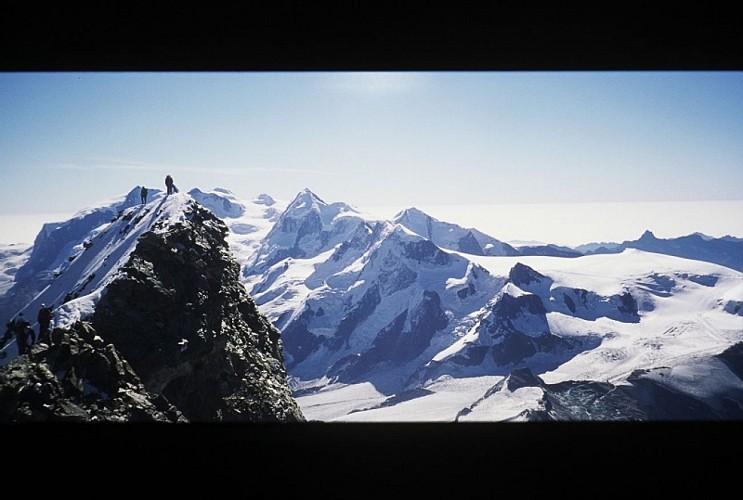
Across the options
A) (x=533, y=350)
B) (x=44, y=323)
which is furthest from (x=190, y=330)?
(x=533, y=350)

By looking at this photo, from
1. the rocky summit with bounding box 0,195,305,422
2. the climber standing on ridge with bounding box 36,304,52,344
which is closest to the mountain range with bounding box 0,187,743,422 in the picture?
the rocky summit with bounding box 0,195,305,422

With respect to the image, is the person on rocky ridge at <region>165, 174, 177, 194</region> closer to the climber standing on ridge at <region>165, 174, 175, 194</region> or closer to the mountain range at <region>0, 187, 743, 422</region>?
the climber standing on ridge at <region>165, 174, 175, 194</region>

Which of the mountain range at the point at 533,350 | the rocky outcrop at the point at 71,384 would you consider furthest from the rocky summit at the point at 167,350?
the mountain range at the point at 533,350

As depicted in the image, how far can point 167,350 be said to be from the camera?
81.4ft

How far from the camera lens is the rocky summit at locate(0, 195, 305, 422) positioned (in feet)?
40.0

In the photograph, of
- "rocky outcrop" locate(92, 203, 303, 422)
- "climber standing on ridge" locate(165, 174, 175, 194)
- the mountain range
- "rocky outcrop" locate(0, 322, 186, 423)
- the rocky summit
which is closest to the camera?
"rocky outcrop" locate(0, 322, 186, 423)

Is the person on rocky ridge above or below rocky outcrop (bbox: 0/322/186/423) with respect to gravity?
above

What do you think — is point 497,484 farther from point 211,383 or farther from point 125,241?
point 125,241

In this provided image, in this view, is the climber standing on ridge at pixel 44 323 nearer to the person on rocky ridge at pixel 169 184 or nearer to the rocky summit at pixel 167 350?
the rocky summit at pixel 167 350

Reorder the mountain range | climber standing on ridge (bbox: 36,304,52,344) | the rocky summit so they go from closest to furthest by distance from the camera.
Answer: the rocky summit, climber standing on ridge (bbox: 36,304,52,344), the mountain range

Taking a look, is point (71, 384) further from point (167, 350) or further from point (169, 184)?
point (169, 184)
